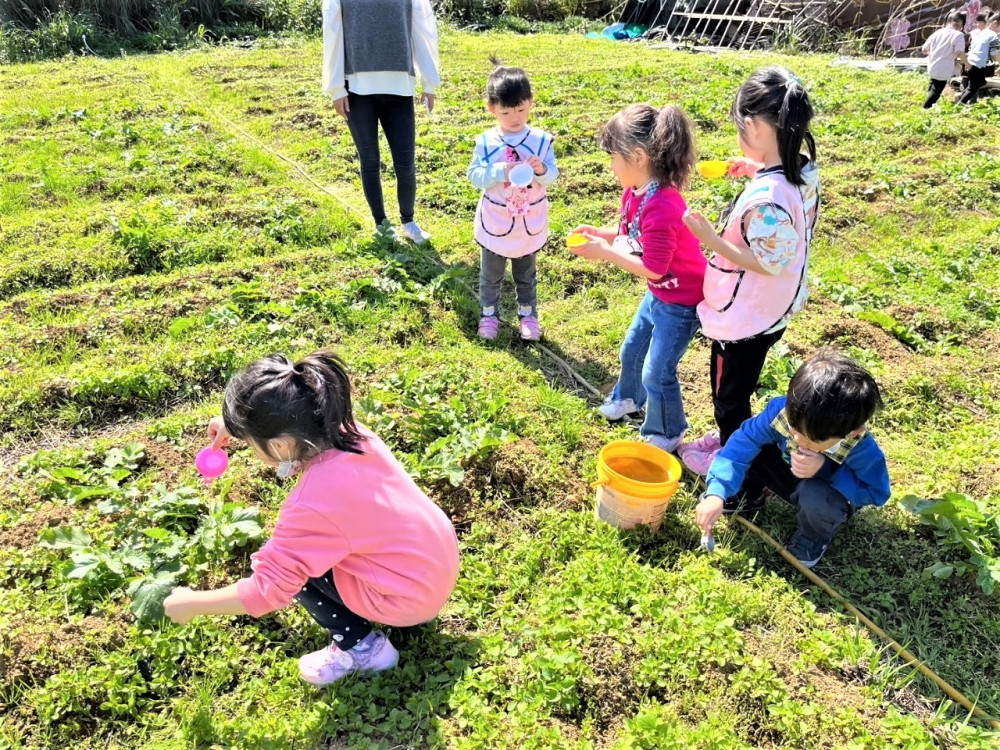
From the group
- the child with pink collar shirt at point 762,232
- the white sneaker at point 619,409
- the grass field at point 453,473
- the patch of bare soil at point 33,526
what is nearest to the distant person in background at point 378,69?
the grass field at point 453,473

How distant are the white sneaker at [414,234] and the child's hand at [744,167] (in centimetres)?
273

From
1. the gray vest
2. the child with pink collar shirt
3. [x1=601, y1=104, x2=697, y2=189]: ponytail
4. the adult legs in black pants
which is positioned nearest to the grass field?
the child with pink collar shirt

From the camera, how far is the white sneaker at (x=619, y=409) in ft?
12.2

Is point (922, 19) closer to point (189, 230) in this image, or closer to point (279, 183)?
point (279, 183)

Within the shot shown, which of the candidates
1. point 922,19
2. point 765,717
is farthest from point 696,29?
point 765,717

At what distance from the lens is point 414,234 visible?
543 cm

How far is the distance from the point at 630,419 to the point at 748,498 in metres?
0.78

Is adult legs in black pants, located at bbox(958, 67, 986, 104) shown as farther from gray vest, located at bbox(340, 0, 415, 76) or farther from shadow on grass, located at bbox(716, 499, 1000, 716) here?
shadow on grass, located at bbox(716, 499, 1000, 716)

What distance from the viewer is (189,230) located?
5.40m

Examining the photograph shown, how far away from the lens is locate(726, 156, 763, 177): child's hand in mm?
3055

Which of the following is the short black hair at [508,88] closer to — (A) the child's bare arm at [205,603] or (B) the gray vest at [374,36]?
(B) the gray vest at [374,36]

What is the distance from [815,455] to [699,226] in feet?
3.14

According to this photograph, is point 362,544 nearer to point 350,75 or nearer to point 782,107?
point 782,107

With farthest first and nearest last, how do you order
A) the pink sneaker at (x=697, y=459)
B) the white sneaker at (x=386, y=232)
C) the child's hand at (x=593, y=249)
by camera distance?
the white sneaker at (x=386, y=232), the pink sneaker at (x=697, y=459), the child's hand at (x=593, y=249)
